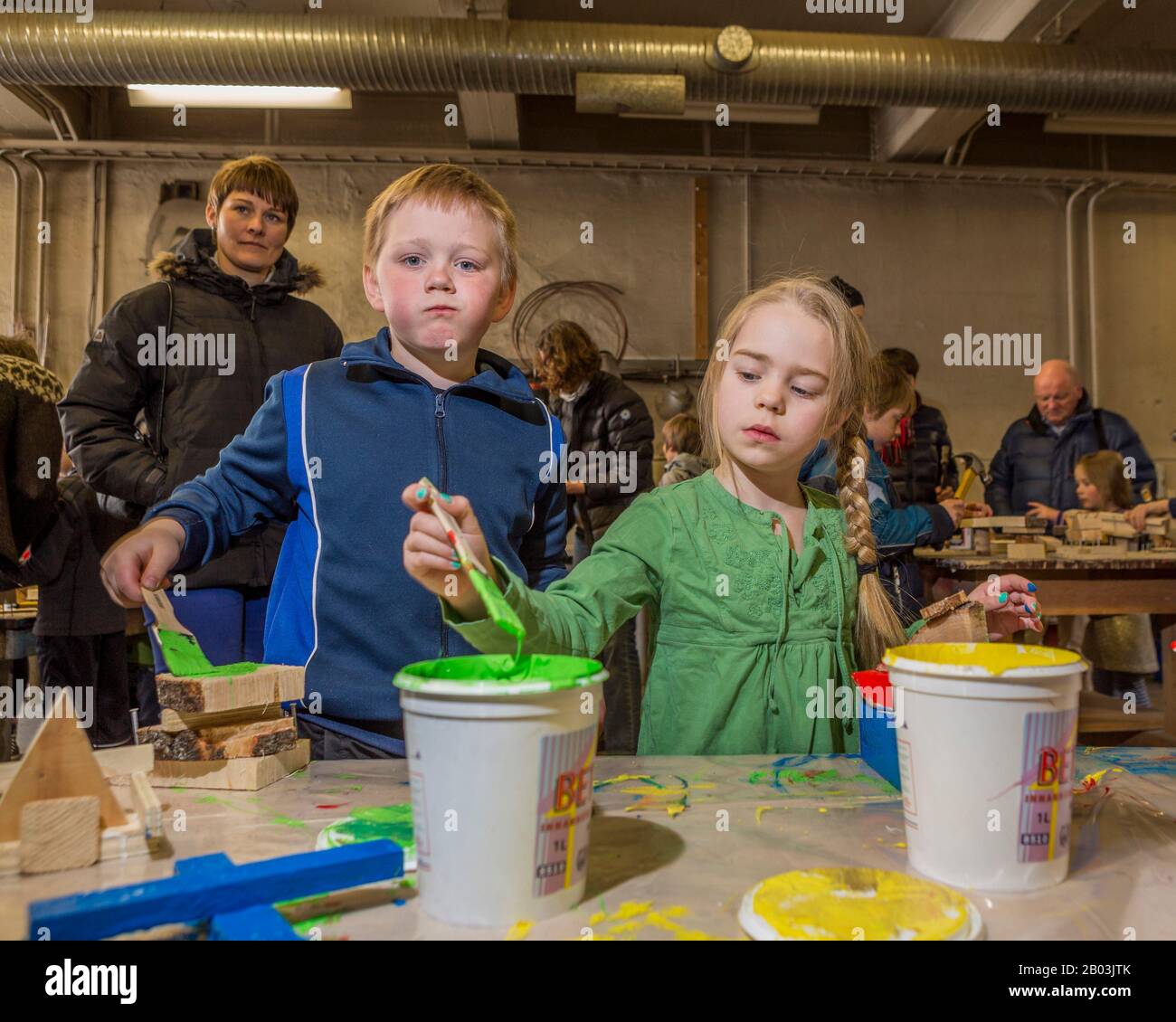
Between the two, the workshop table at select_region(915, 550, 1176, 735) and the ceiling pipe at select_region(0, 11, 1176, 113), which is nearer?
the workshop table at select_region(915, 550, 1176, 735)

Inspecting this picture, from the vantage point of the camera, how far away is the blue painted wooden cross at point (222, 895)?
677 mm

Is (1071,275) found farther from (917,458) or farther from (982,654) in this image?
(982,654)

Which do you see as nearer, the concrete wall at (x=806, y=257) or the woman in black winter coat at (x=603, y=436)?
the woman in black winter coat at (x=603, y=436)

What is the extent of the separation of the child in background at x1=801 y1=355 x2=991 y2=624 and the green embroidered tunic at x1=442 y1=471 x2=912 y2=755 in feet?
3.48

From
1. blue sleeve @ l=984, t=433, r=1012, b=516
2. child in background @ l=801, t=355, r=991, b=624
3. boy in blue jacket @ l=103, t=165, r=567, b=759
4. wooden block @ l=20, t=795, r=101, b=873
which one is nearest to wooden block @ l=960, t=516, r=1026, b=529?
child in background @ l=801, t=355, r=991, b=624

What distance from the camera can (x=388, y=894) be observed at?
0.81m

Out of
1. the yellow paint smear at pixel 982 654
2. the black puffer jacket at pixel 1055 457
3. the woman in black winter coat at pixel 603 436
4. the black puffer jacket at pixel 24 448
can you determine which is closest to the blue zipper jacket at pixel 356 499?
the yellow paint smear at pixel 982 654

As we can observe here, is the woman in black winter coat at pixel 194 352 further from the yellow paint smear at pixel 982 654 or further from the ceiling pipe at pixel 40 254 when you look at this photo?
the ceiling pipe at pixel 40 254

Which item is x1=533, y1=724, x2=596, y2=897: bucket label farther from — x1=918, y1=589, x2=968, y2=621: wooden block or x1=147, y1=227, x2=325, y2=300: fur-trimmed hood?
x1=147, y1=227, x2=325, y2=300: fur-trimmed hood

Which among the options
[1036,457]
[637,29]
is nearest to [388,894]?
[637,29]

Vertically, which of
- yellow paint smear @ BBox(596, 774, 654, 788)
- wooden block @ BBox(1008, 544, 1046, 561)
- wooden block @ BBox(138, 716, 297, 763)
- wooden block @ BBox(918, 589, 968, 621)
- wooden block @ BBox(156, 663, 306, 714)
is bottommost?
yellow paint smear @ BBox(596, 774, 654, 788)

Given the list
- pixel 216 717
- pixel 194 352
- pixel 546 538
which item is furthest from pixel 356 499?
pixel 194 352

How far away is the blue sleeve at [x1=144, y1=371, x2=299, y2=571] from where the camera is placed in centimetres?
150

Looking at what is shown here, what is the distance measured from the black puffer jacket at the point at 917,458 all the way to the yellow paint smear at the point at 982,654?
3470 millimetres
